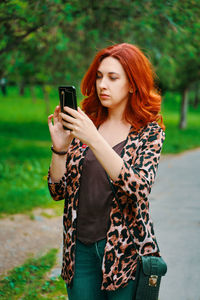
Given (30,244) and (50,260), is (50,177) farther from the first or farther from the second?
(30,244)

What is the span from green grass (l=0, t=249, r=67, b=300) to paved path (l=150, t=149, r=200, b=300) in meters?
0.99

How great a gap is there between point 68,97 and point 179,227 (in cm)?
409

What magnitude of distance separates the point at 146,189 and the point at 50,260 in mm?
2885

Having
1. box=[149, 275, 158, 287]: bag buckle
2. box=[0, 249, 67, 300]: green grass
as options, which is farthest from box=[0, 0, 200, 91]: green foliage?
box=[149, 275, 158, 287]: bag buckle

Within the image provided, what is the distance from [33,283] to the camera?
Result: 3865 mm

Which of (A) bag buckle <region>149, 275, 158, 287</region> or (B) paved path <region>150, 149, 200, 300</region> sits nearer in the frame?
(A) bag buckle <region>149, 275, 158, 287</region>

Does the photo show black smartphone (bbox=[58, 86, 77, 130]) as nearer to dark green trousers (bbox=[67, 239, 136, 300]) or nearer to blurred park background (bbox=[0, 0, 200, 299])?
dark green trousers (bbox=[67, 239, 136, 300])

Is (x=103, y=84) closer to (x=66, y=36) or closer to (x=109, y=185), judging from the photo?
(x=109, y=185)

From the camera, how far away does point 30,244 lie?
16.5 ft

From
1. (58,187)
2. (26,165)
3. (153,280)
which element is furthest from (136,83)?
(26,165)

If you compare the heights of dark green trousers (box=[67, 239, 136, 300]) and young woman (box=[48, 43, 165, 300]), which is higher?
young woman (box=[48, 43, 165, 300])

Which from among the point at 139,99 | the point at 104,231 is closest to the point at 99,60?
the point at 139,99

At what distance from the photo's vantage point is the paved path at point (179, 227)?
152 inches

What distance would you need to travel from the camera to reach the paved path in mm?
3861
